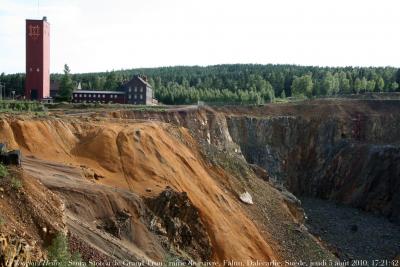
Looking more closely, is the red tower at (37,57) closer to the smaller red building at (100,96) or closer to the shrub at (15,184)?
the smaller red building at (100,96)

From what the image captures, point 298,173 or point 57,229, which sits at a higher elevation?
point 57,229

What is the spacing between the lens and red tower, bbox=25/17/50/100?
63562 mm

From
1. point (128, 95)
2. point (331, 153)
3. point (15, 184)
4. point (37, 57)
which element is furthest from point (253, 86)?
point (15, 184)

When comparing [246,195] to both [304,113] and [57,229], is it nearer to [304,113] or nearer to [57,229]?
[57,229]

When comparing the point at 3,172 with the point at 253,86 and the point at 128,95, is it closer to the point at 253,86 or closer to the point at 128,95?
the point at 128,95

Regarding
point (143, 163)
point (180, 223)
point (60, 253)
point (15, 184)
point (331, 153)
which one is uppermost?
point (15, 184)

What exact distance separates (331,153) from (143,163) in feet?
121

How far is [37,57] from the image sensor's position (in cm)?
6406

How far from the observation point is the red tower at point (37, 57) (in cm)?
6356

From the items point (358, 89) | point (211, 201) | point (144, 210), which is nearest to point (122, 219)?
point (144, 210)

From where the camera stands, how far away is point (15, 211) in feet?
56.6

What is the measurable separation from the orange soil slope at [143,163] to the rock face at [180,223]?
1.04 metres

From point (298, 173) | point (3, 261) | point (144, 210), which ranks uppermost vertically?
point (3, 261)

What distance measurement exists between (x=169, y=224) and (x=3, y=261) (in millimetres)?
13935
